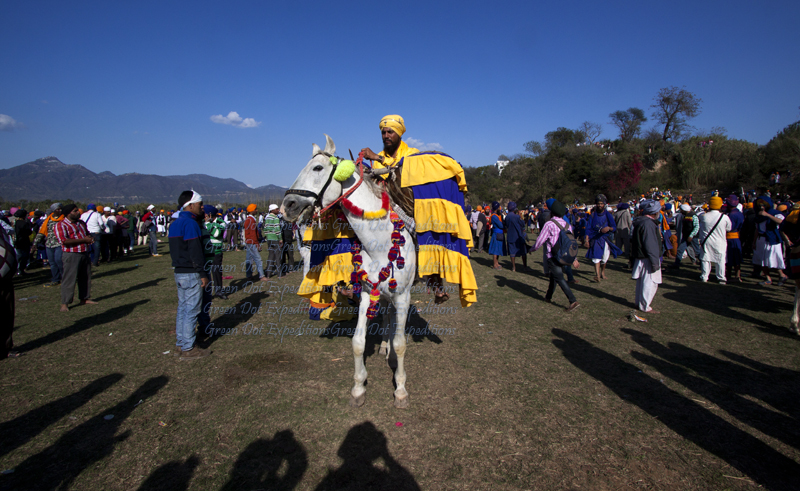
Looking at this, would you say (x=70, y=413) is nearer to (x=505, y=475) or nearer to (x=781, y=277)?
(x=505, y=475)

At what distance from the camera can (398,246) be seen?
3721mm

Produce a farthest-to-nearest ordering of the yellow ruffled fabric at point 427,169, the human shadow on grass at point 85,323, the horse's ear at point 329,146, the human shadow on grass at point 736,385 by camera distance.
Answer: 1. the human shadow on grass at point 85,323
2. the yellow ruffled fabric at point 427,169
3. the human shadow on grass at point 736,385
4. the horse's ear at point 329,146

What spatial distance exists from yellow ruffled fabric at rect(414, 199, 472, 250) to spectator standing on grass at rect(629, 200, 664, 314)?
16.6ft

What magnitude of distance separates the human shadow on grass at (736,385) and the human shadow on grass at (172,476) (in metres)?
5.69

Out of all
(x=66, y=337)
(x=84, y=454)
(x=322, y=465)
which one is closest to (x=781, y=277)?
(x=322, y=465)

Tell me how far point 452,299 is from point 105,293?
9901 millimetres

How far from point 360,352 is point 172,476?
1.99 metres

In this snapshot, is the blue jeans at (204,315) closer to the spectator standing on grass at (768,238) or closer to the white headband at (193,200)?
the white headband at (193,200)

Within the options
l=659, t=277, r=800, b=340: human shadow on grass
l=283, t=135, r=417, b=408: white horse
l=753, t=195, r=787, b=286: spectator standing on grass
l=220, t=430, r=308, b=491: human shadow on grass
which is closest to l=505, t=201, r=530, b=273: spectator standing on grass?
l=659, t=277, r=800, b=340: human shadow on grass

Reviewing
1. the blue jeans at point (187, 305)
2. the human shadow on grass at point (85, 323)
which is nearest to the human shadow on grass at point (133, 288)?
the human shadow on grass at point (85, 323)

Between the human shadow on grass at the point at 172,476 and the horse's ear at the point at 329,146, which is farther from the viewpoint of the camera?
the horse's ear at the point at 329,146

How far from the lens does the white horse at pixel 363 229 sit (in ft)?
10.3

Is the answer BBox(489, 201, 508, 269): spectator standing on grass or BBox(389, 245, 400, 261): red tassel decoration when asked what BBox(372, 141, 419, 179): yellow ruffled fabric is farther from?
BBox(489, 201, 508, 269): spectator standing on grass

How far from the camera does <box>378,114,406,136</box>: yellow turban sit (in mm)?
4078
